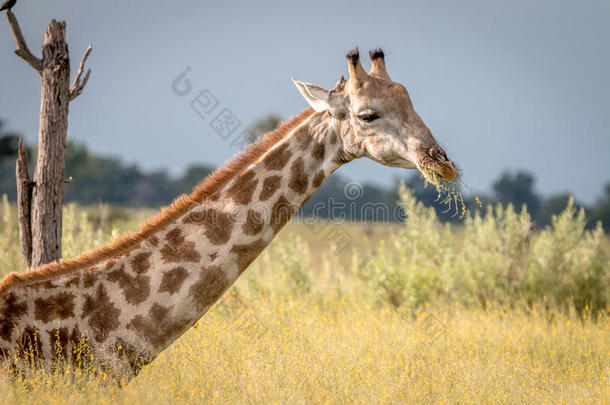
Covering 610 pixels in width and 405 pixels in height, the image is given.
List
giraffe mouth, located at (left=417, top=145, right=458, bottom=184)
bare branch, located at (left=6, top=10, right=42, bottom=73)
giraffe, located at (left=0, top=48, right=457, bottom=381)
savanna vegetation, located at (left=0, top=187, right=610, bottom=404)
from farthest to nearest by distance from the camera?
1. bare branch, located at (left=6, top=10, right=42, bottom=73)
2. savanna vegetation, located at (left=0, top=187, right=610, bottom=404)
3. giraffe, located at (left=0, top=48, right=457, bottom=381)
4. giraffe mouth, located at (left=417, top=145, right=458, bottom=184)

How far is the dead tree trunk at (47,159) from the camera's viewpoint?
23.8 ft

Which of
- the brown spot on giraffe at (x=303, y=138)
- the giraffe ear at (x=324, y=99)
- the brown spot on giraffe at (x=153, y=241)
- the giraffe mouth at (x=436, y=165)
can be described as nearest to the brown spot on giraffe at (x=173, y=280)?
the brown spot on giraffe at (x=153, y=241)

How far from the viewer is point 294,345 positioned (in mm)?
7129

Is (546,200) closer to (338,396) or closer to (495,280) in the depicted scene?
(495,280)

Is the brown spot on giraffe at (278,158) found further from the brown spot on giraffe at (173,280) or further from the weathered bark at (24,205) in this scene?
the weathered bark at (24,205)

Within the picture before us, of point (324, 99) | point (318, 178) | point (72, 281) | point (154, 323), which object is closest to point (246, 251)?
point (318, 178)

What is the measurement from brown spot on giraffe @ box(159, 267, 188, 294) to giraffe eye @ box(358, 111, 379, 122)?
218 centimetres

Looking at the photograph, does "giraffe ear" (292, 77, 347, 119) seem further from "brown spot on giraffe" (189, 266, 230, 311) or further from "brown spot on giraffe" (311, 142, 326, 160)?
"brown spot on giraffe" (189, 266, 230, 311)

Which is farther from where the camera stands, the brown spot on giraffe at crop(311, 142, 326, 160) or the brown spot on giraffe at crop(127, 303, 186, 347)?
the brown spot on giraffe at crop(311, 142, 326, 160)

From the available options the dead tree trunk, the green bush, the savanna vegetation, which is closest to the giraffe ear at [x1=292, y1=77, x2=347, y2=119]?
the savanna vegetation

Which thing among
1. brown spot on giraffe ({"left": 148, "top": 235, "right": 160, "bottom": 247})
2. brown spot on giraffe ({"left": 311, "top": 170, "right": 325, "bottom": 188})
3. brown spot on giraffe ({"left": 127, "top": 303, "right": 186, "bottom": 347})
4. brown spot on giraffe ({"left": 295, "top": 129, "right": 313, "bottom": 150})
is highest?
brown spot on giraffe ({"left": 295, "top": 129, "right": 313, "bottom": 150})

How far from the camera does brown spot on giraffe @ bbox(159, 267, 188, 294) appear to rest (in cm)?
492

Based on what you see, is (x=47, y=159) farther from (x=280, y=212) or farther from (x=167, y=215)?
(x=280, y=212)

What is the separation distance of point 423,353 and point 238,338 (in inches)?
101
